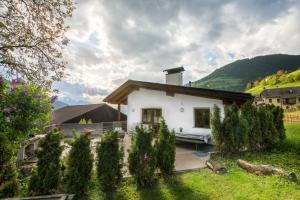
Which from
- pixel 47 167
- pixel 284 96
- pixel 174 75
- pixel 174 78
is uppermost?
pixel 284 96

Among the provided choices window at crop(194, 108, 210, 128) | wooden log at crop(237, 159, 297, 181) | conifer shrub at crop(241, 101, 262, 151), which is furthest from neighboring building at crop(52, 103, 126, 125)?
wooden log at crop(237, 159, 297, 181)

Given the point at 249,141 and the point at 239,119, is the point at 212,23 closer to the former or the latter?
the point at 239,119

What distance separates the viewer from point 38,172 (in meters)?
4.27

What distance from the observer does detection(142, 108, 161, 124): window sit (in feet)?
44.5

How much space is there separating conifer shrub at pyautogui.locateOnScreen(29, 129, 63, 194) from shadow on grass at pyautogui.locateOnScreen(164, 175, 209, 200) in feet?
9.72

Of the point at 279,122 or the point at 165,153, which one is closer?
the point at 165,153

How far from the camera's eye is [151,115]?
45.6 ft

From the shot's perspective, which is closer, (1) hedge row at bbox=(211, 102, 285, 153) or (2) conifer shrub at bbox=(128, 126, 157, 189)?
(2) conifer shrub at bbox=(128, 126, 157, 189)

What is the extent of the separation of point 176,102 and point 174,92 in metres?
0.71

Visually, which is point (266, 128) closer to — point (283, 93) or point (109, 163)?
point (109, 163)

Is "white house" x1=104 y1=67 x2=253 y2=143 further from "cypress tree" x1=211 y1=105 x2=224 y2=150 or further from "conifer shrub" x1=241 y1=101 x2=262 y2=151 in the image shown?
"cypress tree" x1=211 y1=105 x2=224 y2=150

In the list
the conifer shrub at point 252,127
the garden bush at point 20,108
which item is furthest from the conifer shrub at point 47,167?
the conifer shrub at point 252,127

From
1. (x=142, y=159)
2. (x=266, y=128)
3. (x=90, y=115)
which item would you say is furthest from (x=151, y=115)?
(x=90, y=115)

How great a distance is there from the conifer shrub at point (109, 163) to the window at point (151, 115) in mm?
8480
